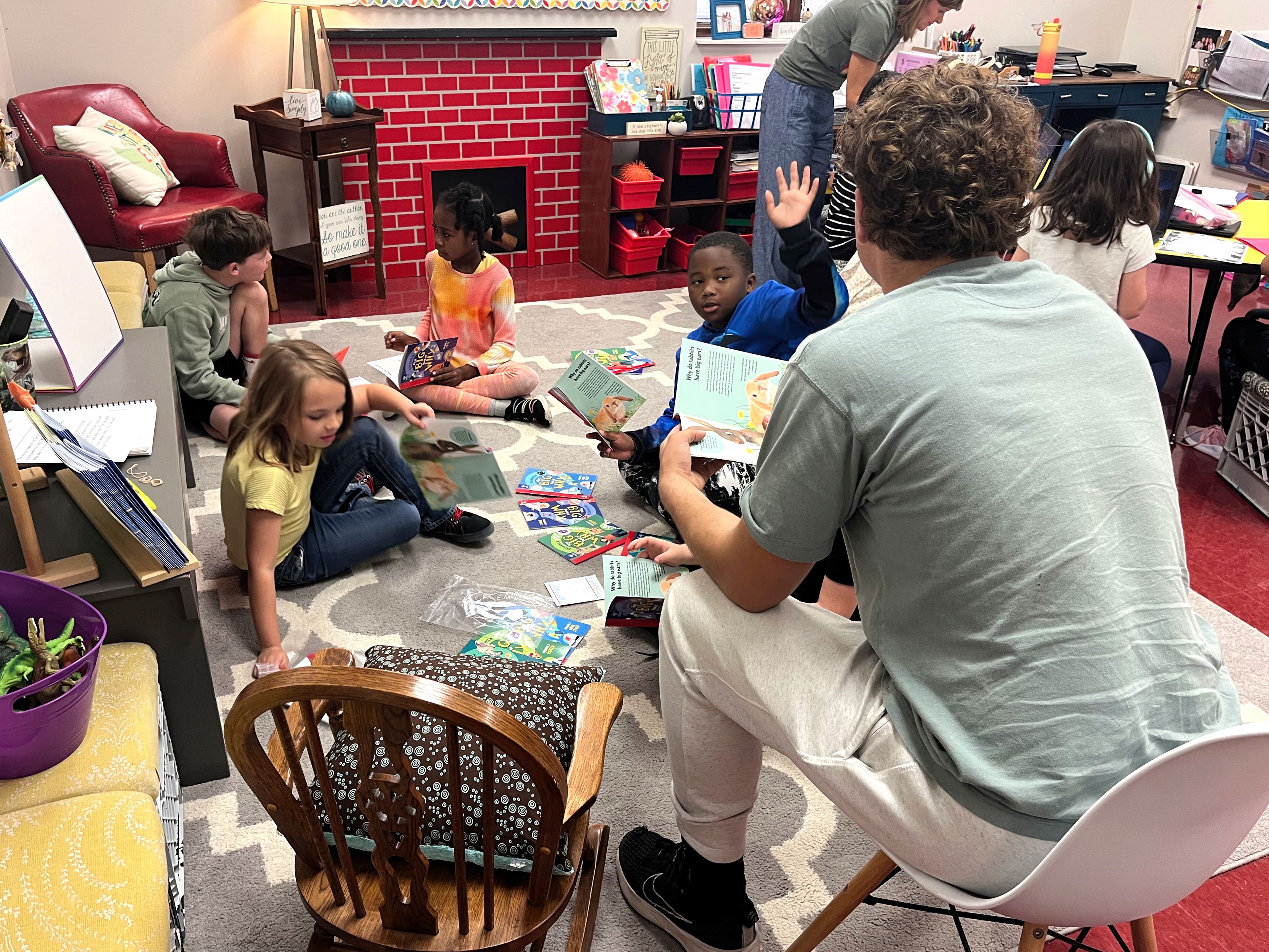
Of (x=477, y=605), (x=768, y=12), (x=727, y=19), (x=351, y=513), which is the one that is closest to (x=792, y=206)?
(x=477, y=605)

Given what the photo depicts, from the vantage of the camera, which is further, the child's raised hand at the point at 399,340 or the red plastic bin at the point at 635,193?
the red plastic bin at the point at 635,193

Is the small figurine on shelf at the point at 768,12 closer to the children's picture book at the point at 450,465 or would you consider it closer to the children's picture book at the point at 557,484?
the children's picture book at the point at 557,484

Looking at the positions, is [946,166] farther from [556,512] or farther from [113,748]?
[556,512]

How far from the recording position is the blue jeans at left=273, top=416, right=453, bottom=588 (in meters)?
2.42

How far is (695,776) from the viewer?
→ 4.72ft

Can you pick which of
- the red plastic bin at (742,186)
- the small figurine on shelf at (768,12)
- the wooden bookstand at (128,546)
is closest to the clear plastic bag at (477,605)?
the wooden bookstand at (128,546)

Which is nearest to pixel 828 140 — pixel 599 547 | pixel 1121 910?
pixel 599 547

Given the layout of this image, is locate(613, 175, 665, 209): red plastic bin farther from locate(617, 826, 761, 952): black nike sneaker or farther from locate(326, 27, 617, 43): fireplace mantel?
locate(617, 826, 761, 952): black nike sneaker

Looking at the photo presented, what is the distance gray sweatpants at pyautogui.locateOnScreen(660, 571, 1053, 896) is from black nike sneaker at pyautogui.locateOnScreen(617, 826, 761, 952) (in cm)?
5

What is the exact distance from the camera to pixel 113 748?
1456 millimetres

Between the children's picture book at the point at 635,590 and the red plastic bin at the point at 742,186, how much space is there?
334 cm

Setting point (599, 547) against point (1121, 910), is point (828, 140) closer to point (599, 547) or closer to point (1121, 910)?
point (599, 547)

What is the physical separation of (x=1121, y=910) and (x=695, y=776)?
57 cm

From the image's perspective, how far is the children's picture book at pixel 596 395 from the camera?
2447mm
